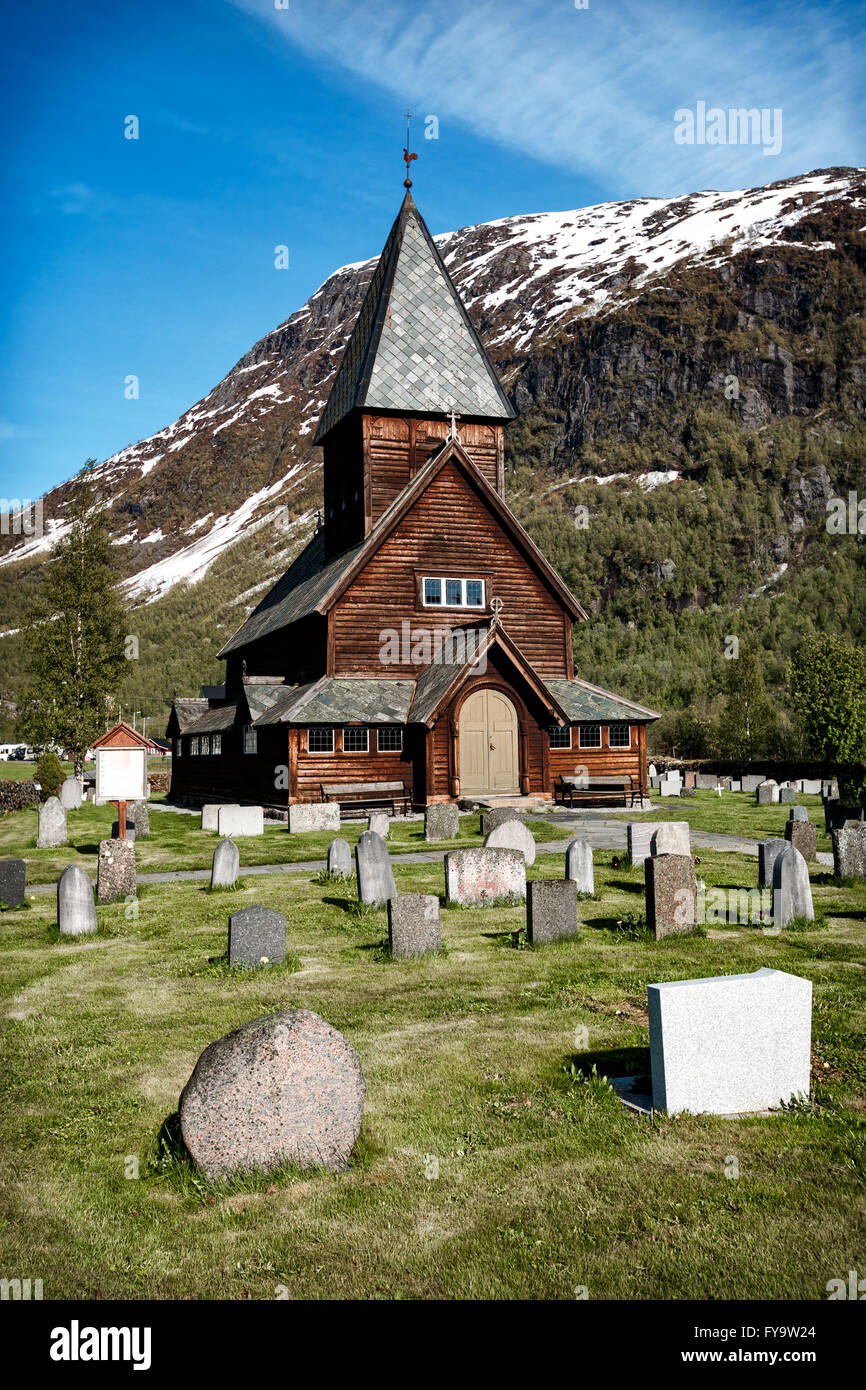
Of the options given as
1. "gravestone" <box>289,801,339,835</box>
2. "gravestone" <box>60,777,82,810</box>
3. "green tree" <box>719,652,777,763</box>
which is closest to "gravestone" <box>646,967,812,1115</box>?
"gravestone" <box>289,801,339,835</box>

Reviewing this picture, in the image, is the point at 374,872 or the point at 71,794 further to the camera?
the point at 71,794

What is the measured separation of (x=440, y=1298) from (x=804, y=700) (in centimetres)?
5307

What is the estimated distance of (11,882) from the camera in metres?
14.8

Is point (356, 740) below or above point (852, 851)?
above

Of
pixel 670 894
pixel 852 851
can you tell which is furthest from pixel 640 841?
pixel 670 894

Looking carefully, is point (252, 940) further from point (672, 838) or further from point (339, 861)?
point (672, 838)

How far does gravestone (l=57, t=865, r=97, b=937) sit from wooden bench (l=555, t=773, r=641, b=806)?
21.6 metres

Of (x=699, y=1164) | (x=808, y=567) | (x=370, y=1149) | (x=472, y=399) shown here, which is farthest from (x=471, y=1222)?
(x=808, y=567)

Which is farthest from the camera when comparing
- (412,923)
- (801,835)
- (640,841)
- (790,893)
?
(801,835)

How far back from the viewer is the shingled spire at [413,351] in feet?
116

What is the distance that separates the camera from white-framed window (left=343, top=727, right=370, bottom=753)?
1163 inches

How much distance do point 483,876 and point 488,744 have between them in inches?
646

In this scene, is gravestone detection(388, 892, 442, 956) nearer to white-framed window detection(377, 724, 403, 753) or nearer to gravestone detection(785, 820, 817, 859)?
gravestone detection(785, 820, 817, 859)

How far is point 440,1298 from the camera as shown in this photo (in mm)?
4270
